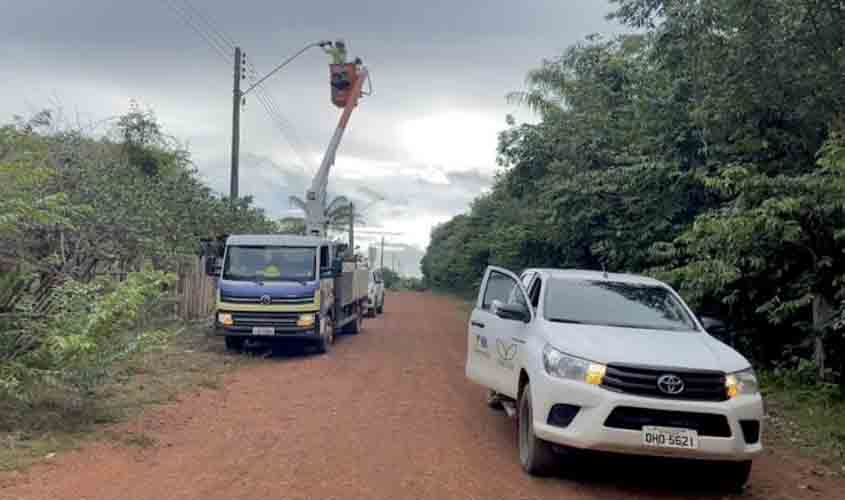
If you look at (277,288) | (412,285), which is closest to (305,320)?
(277,288)

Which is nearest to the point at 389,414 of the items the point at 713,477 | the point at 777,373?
the point at 713,477

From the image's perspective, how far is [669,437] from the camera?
626 cm

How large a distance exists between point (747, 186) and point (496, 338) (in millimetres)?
4110

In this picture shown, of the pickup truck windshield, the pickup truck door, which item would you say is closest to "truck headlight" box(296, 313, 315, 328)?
the pickup truck door

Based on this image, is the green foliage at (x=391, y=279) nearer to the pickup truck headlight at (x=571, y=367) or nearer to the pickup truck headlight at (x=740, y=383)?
the pickup truck headlight at (x=571, y=367)

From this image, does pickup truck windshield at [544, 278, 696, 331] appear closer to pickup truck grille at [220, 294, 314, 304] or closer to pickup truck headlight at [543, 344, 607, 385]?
pickup truck headlight at [543, 344, 607, 385]

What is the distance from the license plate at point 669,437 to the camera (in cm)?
625

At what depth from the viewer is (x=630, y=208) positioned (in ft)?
50.4

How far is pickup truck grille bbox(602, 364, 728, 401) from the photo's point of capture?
635cm

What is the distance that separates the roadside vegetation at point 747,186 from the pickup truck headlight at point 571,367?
11.2 feet

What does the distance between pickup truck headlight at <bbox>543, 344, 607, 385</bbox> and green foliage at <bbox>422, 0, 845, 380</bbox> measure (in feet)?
11.4

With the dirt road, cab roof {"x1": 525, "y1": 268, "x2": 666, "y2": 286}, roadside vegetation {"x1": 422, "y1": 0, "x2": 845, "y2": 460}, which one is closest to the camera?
the dirt road

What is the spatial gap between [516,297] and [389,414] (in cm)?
222

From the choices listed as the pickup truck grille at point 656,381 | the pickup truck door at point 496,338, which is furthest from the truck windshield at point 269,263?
the pickup truck grille at point 656,381
